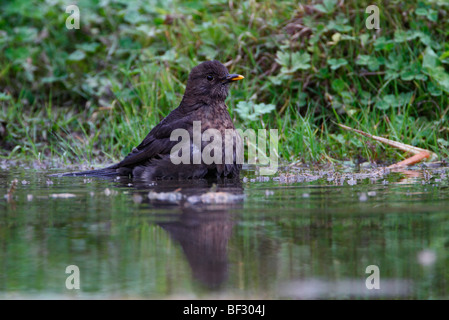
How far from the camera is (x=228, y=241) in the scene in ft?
9.38

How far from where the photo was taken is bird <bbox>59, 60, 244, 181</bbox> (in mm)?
5058

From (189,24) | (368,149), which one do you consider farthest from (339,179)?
(189,24)

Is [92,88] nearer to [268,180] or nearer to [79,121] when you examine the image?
[79,121]

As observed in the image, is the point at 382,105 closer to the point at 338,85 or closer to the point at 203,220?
the point at 338,85

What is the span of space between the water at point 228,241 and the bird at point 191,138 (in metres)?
0.54

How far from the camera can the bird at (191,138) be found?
506 centimetres

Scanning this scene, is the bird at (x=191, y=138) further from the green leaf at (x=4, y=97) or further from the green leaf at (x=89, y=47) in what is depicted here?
the green leaf at (x=89, y=47)

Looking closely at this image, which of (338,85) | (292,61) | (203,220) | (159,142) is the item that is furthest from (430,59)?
(203,220)

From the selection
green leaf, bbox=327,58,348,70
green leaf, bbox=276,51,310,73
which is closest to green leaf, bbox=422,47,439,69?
green leaf, bbox=327,58,348,70

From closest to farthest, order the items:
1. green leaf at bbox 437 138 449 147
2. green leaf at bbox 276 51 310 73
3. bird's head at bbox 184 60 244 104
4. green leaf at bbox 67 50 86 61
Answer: bird's head at bbox 184 60 244 104
green leaf at bbox 437 138 449 147
green leaf at bbox 276 51 310 73
green leaf at bbox 67 50 86 61

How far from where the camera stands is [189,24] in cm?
817

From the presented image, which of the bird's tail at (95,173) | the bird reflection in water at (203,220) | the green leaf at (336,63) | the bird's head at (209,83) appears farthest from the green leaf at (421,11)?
the bird's tail at (95,173)

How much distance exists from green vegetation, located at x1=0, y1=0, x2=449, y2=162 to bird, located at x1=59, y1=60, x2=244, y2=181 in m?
1.17

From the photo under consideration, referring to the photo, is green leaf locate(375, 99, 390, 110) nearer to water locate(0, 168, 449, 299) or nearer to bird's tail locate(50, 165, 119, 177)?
water locate(0, 168, 449, 299)
